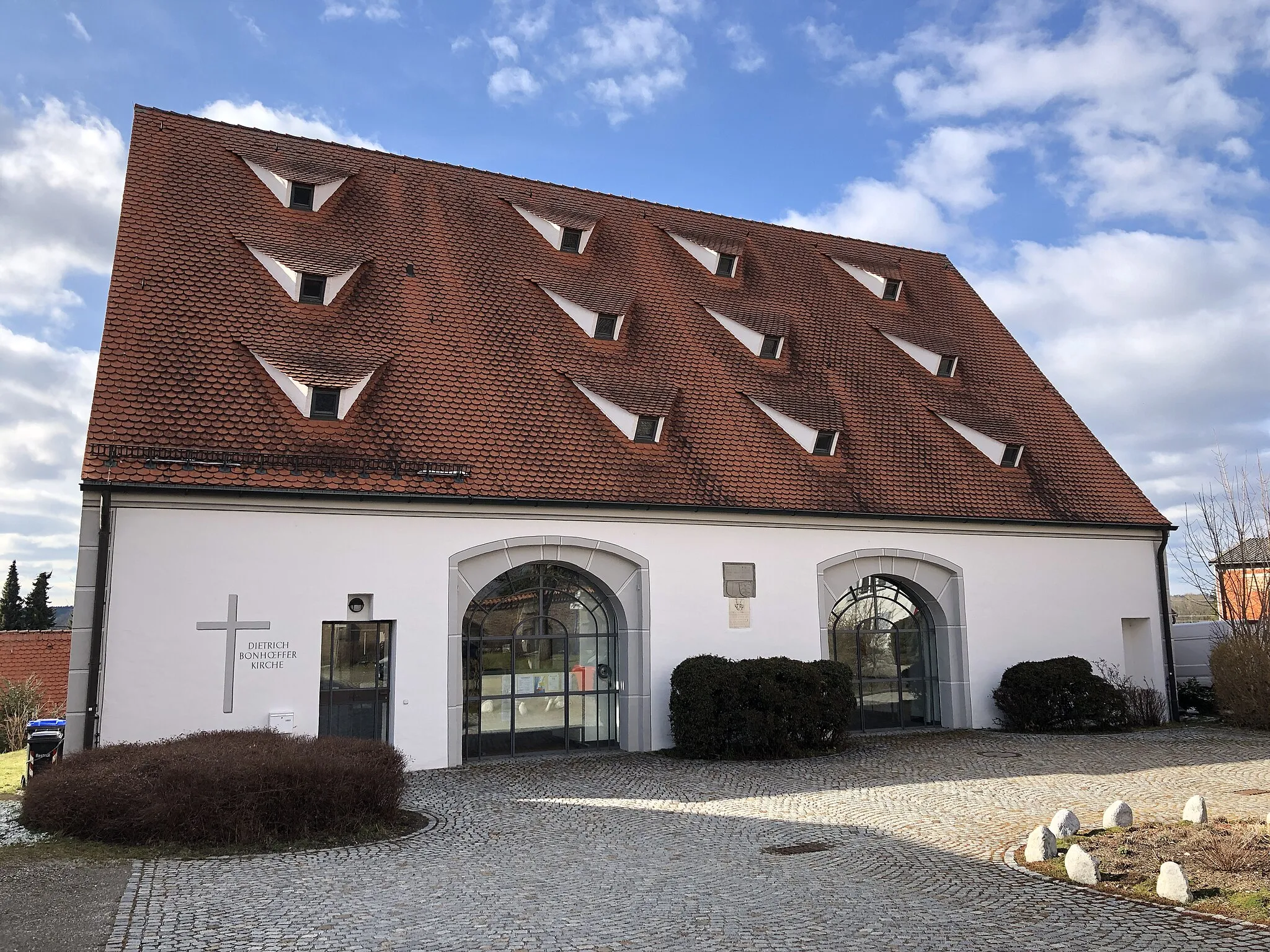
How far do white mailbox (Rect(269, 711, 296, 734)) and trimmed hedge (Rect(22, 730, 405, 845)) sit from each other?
11.6 feet

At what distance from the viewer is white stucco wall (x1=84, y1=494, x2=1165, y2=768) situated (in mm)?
13492

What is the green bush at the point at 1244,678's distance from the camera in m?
18.5

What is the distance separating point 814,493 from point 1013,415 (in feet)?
21.9

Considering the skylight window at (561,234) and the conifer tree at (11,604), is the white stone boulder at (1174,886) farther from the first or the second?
the conifer tree at (11,604)

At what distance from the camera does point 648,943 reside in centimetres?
652

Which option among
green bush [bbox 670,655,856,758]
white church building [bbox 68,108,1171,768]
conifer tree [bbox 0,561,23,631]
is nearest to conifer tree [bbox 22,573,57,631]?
conifer tree [bbox 0,561,23,631]

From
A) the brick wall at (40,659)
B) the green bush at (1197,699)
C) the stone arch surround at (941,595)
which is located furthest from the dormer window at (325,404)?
the green bush at (1197,699)

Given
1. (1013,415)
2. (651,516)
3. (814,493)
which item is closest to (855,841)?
(651,516)

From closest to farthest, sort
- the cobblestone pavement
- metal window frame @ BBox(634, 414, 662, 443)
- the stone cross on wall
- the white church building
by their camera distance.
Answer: the cobblestone pavement, the stone cross on wall, the white church building, metal window frame @ BBox(634, 414, 662, 443)

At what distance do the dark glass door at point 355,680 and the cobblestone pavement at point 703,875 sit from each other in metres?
1.26

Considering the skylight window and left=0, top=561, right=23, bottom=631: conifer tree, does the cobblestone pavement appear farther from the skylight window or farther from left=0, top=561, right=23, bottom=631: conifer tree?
left=0, top=561, right=23, bottom=631: conifer tree

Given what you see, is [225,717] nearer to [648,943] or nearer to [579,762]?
[579,762]

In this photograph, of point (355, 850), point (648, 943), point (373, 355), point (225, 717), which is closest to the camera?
point (648, 943)

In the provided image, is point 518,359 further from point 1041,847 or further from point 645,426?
point 1041,847
